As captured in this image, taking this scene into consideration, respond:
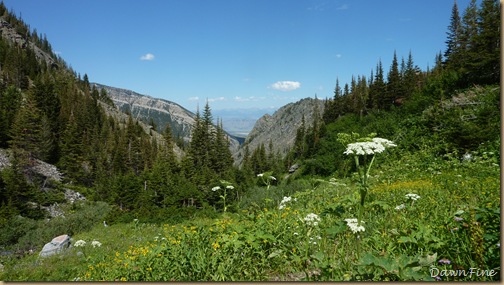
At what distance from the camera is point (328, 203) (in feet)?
25.1

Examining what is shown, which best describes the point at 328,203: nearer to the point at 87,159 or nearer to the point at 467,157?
the point at 467,157

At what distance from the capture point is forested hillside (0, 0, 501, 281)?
3.24 meters

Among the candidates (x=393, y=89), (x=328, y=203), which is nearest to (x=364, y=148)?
(x=328, y=203)

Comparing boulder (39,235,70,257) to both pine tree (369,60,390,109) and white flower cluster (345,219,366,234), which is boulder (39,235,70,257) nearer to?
white flower cluster (345,219,366,234)

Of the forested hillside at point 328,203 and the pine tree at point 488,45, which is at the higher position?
the pine tree at point 488,45

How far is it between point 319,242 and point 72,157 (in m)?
71.9

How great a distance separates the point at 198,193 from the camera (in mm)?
41625

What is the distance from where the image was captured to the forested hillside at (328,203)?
324 centimetres

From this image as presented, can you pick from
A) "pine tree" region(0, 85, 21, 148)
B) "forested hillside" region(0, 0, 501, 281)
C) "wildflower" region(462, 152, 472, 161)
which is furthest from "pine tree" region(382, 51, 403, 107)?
"pine tree" region(0, 85, 21, 148)

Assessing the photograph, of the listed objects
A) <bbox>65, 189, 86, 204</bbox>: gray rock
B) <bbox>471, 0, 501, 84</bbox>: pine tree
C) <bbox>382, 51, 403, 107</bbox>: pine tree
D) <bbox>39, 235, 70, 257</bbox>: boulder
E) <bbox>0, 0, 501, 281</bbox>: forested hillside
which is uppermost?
<bbox>382, 51, 403, 107</bbox>: pine tree

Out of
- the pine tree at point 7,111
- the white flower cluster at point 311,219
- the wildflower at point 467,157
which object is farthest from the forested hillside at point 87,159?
the white flower cluster at point 311,219

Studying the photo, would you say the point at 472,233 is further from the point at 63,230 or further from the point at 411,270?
the point at 63,230

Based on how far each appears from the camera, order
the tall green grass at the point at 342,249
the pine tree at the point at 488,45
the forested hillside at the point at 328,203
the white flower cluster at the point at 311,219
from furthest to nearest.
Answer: the pine tree at the point at 488,45, the white flower cluster at the point at 311,219, the forested hillside at the point at 328,203, the tall green grass at the point at 342,249

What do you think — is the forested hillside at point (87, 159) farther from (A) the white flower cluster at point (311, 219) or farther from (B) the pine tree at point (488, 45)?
(B) the pine tree at point (488, 45)
